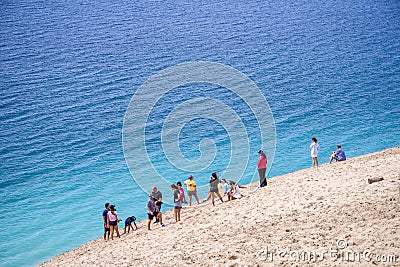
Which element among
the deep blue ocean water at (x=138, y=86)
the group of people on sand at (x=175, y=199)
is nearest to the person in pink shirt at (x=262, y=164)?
the group of people on sand at (x=175, y=199)

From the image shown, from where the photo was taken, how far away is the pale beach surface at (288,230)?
15677 mm

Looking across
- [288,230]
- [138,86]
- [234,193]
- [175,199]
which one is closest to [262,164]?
[234,193]

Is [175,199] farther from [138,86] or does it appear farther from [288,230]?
[138,86]

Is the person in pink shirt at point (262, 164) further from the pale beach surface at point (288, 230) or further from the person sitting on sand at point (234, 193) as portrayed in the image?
the person sitting on sand at point (234, 193)

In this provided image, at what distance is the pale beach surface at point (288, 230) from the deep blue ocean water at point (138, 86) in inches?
340

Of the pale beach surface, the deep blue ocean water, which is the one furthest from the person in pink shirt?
the deep blue ocean water

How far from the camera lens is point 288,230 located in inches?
709

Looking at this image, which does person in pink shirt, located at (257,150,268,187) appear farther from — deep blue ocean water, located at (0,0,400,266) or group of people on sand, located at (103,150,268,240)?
deep blue ocean water, located at (0,0,400,266)

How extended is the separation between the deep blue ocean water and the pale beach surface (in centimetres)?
864

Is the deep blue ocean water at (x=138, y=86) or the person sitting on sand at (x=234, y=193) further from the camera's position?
the deep blue ocean water at (x=138, y=86)

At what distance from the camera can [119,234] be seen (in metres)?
25.1

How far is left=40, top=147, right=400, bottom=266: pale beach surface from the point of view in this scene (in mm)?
15677

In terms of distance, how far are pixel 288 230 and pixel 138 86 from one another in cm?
3746

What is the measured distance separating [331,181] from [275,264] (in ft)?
26.8
